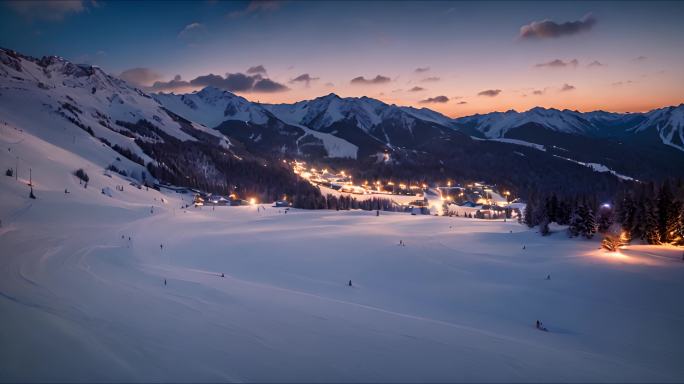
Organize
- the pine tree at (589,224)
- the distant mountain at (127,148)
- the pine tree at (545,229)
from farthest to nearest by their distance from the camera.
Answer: the distant mountain at (127,148), the pine tree at (545,229), the pine tree at (589,224)

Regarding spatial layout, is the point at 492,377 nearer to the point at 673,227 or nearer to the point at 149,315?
the point at 149,315

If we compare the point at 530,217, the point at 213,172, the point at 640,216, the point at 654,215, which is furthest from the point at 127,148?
the point at 654,215

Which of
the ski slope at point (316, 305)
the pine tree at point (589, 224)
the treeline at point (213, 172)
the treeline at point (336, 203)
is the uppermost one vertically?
the treeline at point (213, 172)

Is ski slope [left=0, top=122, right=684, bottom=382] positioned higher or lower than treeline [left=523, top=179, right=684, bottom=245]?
lower

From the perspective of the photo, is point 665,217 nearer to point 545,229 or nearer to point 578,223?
point 578,223

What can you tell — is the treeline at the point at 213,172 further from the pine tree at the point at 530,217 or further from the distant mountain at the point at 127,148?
the pine tree at the point at 530,217

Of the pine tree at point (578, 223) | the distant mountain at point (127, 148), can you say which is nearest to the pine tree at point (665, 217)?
the pine tree at point (578, 223)

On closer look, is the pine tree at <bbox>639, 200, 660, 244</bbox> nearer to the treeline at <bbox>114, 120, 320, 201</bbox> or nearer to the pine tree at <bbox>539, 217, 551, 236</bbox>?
the pine tree at <bbox>539, 217, 551, 236</bbox>

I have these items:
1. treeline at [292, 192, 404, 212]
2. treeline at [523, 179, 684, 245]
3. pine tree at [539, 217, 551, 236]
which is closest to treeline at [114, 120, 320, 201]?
treeline at [292, 192, 404, 212]

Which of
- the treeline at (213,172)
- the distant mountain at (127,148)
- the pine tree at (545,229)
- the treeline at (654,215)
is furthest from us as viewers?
the treeline at (213,172)
